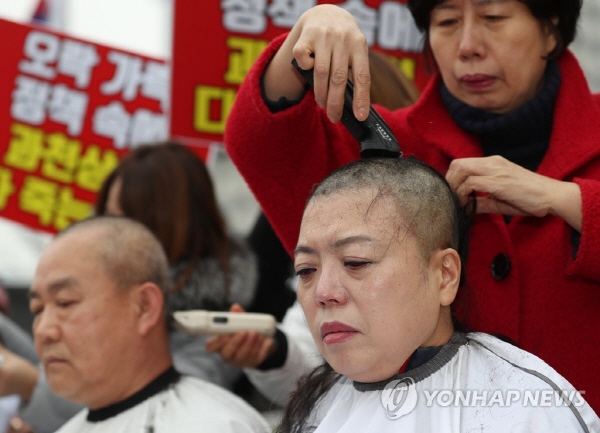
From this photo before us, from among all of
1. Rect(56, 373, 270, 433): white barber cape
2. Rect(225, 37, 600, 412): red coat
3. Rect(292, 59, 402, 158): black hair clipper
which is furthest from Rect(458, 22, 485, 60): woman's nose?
Rect(56, 373, 270, 433): white barber cape

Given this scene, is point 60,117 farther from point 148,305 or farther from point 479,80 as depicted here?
point 479,80

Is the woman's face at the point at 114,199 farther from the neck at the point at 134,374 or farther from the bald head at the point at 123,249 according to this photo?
the neck at the point at 134,374

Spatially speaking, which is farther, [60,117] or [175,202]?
[60,117]

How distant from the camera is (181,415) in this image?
203cm

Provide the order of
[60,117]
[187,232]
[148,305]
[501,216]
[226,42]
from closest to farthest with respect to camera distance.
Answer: [501,216]
[148,305]
[187,232]
[226,42]
[60,117]

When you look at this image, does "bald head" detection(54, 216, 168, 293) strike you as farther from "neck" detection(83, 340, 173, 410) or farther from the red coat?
Result: the red coat

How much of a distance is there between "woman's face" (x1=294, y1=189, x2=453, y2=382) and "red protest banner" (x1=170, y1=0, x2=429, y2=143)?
1878 mm

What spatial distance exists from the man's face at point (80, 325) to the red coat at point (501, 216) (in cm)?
56

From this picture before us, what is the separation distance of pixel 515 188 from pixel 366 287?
33cm

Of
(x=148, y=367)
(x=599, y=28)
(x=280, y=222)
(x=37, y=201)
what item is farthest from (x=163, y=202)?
(x=599, y=28)

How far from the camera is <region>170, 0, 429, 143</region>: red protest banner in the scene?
10.6 ft

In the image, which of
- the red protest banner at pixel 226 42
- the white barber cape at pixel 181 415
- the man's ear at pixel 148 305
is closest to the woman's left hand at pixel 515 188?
the white barber cape at pixel 181 415

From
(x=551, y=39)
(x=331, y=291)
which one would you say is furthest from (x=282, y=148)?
(x=551, y=39)

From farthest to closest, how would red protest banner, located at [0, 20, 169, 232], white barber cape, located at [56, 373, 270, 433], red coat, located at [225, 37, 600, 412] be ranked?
red protest banner, located at [0, 20, 169, 232] → white barber cape, located at [56, 373, 270, 433] → red coat, located at [225, 37, 600, 412]
